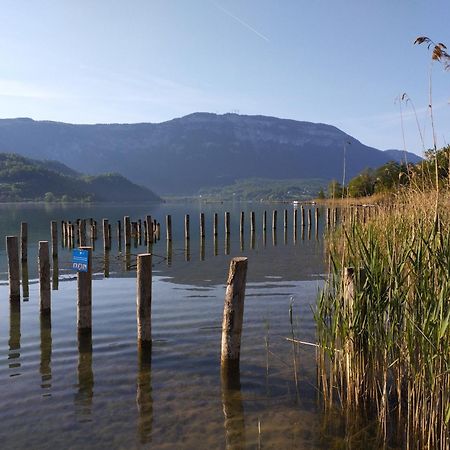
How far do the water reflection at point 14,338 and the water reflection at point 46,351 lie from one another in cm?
39

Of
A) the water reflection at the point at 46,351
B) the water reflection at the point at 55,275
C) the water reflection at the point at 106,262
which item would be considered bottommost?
the water reflection at the point at 46,351

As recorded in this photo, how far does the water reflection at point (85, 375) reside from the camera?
6.21 meters

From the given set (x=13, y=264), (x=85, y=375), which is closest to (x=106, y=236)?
(x=13, y=264)

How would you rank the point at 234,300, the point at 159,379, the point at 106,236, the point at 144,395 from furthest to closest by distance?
1. the point at 106,236
2. the point at 159,379
3. the point at 234,300
4. the point at 144,395

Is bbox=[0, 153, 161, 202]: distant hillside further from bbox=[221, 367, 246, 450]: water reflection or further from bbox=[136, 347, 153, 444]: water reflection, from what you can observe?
bbox=[221, 367, 246, 450]: water reflection

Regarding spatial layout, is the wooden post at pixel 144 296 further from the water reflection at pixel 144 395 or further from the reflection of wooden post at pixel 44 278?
the reflection of wooden post at pixel 44 278

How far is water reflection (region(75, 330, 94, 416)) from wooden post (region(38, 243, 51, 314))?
203 centimetres

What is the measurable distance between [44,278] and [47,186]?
14847 centimetres

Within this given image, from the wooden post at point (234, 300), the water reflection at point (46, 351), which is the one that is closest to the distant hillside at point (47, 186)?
the water reflection at point (46, 351)

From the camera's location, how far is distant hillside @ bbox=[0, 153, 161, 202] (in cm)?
13862

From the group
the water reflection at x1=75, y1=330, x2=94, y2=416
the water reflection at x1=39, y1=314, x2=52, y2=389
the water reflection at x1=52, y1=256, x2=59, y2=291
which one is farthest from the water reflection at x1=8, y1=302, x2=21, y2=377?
the water reflection at x1=52, y1=256, x2=59, y2=291

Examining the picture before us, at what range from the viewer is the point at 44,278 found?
33.1 feet

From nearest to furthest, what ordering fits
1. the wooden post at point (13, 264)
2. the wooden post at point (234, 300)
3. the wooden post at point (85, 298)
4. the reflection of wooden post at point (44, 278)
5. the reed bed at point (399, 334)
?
the reed bed at point (399, 334) < the wooden post at point (234, 300) < the wooden post at point (85, 298) < the reflection of wooden post at point (44, 278) < the wooden post at point (13, 264)

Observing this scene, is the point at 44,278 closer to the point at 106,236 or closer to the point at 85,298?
the point at 85,298
